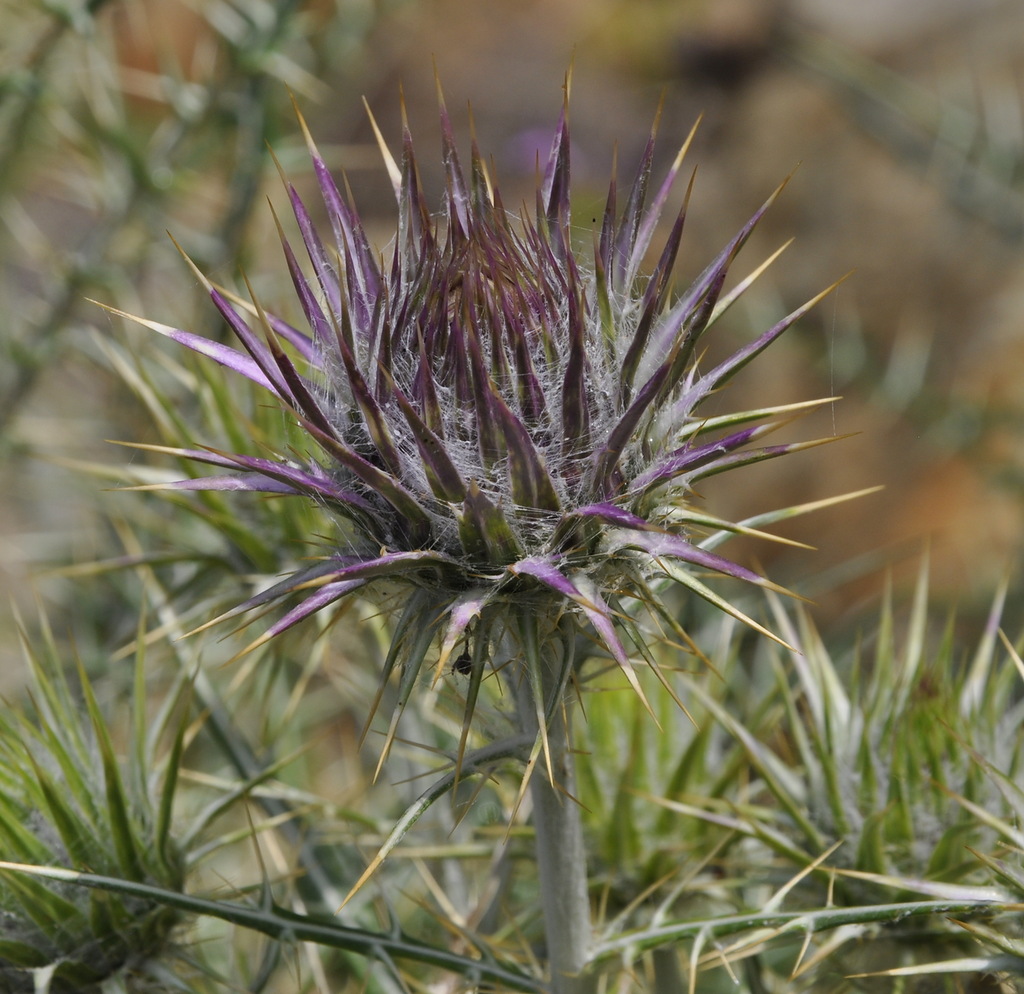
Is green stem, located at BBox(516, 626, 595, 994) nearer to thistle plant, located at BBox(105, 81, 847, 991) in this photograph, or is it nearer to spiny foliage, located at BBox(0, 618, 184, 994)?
thistle plant, located at BBox(105, 81, 847, 991)

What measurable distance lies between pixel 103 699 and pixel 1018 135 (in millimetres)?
6341

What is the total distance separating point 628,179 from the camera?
9.82 meters

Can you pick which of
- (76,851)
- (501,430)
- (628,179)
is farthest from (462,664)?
(628,179)

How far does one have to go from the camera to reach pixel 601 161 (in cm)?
1102

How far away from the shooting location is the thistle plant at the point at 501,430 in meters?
1.64

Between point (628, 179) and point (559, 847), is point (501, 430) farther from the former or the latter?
point (628, 179)

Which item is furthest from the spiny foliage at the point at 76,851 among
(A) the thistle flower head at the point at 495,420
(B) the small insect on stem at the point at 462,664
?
(A) the thistle flower head at the point at 495,420

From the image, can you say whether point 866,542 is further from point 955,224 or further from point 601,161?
point 601,161

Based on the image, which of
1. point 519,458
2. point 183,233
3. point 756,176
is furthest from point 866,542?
point 519,458

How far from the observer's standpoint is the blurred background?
14.3 feet

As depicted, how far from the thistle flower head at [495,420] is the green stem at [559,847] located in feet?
0.66

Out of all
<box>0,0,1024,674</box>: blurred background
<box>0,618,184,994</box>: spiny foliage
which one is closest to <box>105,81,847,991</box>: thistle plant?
<box>0,0,1024,674</box>: blurred background

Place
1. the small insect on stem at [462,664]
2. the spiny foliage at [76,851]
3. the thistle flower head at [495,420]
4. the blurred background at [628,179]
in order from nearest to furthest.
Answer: the thistle flower head at [495,420] < the small insect on stem at [462,664] < the spiny foliage at [76,851] < the blurred background at [628,179]

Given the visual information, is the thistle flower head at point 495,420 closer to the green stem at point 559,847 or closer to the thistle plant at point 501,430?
the thistle plant at point 501,430
